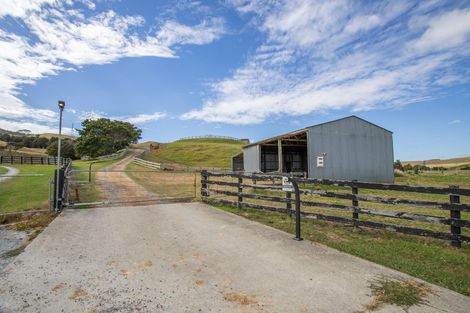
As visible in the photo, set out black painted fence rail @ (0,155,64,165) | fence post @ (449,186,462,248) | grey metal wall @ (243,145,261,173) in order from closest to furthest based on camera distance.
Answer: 1. fence post @ (449,186,462,248)
2. grey metal wall @ (243,145,261,173)
3. black painted fence rail @ (0,155,64,165)

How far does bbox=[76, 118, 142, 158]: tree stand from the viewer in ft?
176

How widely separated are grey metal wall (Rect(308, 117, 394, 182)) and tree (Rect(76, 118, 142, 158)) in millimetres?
47075

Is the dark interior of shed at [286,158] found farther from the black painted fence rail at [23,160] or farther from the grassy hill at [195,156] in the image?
the black painted fence rail at [23,160]

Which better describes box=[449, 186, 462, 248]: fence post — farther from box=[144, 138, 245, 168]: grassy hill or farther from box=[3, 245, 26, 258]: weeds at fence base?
box=[144, 138, 245, 168]: grassy hill

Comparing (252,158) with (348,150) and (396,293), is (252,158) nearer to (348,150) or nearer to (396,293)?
Answer: (348,150)

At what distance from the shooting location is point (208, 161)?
186ft

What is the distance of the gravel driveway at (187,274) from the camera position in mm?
3342

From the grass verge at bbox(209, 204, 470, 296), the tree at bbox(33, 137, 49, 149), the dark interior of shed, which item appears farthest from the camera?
the tree at bbox(33, 137, 49, 149)

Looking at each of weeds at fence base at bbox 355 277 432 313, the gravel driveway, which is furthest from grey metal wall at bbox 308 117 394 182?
weeds at fence base at bbox 355 277 432 313

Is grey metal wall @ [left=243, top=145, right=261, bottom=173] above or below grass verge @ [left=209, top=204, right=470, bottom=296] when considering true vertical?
above

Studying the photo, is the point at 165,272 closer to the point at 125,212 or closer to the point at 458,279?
the point at 458,279

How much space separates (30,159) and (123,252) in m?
47.1

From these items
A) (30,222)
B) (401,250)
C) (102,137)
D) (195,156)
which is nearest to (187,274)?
(401,250)

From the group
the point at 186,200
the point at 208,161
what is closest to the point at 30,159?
the point at 208,161
